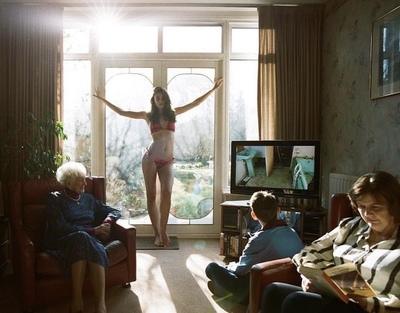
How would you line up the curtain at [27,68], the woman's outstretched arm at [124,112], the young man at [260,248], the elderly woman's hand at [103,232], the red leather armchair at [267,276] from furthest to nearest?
the woman's outstretched arm at [124,112]
the curtain at [27,68]
the elderly woman's hand at [103,232]
the young man at [260,248]
the red leather armchair at [267,276]

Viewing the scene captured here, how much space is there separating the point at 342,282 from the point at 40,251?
209 cm

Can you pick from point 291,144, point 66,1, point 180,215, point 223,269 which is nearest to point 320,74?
point 291,144

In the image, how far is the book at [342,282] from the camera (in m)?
1.41

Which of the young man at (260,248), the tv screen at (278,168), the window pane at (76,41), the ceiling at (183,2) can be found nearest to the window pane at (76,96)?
the window pane at (76,41)

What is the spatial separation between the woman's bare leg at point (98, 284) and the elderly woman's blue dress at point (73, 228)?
37 mm

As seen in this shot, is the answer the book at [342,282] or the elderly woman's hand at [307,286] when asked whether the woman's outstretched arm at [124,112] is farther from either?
the book at [342,282]

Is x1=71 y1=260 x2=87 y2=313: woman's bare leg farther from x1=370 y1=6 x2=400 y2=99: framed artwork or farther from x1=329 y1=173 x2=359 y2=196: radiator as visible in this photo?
x1=370 y1=6 x2=400 y2=99: framed artwork

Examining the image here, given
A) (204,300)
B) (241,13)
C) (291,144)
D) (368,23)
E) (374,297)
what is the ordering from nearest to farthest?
(374,297) → (204,300) → (368,23) → (291,144) → (241,13)

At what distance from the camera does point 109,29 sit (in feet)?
14.0

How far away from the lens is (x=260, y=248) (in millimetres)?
2174

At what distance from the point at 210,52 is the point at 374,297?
344 centimetres

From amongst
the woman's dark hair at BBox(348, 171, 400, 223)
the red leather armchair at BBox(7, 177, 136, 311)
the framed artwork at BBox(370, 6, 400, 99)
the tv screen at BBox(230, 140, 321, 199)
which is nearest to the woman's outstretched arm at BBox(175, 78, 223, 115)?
the tv screen at BBox(230, 140, 321, 199)

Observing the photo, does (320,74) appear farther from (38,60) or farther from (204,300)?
(38,60)

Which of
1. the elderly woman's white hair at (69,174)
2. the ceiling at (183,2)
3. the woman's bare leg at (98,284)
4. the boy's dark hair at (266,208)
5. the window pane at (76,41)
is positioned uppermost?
the ceiling at (183,2)
